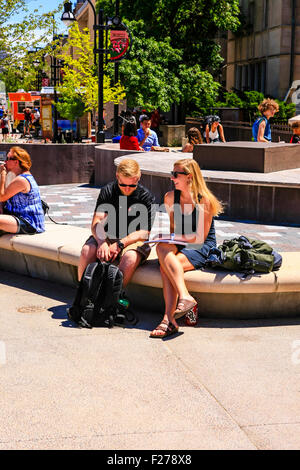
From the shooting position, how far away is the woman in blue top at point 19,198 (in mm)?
7211

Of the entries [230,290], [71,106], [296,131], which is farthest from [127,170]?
[71,106]

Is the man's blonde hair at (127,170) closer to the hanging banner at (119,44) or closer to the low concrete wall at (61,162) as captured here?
the low concrete wall at (61,162)

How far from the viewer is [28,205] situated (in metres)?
7.38

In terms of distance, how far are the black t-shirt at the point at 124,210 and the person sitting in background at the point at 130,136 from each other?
28.9 ft

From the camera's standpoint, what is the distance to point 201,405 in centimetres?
401

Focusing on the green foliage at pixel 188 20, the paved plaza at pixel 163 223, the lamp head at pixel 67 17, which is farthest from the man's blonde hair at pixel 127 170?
the green foliage at pixel 188 20

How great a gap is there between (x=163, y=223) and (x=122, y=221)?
4728 millimetres

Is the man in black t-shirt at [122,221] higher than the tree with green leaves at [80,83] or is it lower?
lower

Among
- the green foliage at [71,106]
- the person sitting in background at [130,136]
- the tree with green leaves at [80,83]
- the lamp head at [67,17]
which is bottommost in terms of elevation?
the person sitting in background at [130,136]

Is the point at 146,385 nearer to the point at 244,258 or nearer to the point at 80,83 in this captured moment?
the point at 244,258

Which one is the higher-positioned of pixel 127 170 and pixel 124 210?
pixel 127 170
